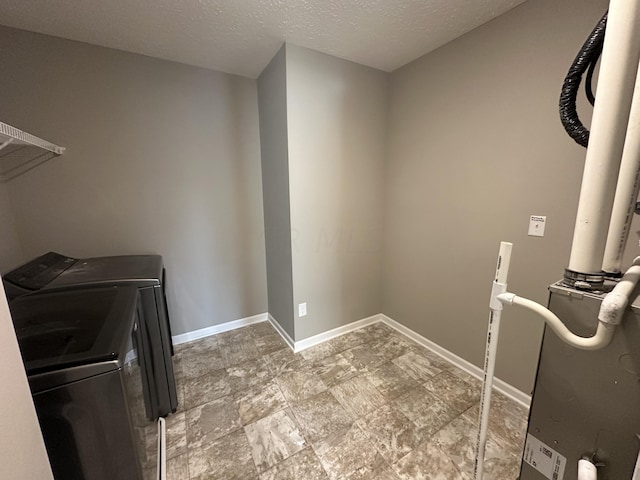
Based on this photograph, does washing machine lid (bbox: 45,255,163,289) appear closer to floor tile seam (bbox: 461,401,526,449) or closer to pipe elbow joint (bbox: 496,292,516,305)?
pipe elbow joint (bbox: 496,292,516,305)

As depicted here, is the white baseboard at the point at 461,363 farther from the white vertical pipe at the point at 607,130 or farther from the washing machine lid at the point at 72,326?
the washing machine lid at the point at 72,326

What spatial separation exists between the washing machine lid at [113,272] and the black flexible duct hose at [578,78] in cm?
199

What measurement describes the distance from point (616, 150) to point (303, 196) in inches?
64.4

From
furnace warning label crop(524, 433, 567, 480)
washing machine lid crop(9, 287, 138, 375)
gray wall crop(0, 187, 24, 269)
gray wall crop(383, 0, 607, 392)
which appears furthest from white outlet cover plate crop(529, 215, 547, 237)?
gray wall crop(0, 187, 24, 269)

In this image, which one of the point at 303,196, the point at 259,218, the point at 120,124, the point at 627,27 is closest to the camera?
the point at 627,27

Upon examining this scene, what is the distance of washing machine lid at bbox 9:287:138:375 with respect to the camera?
2.45ft

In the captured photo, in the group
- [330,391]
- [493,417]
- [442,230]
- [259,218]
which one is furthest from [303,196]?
[493,417]

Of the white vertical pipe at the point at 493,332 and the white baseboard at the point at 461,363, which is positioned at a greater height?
the white vertical pipe at the point at 493,332

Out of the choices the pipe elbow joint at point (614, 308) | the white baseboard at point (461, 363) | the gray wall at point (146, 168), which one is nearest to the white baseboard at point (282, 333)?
the gray wall at point (146, 168)

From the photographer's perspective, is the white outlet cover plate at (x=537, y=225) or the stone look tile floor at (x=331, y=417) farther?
the white outlet cover plate at (x=537, y=225)

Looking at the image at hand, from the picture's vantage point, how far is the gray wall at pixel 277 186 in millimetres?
1939

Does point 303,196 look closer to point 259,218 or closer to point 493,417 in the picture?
point 259,218

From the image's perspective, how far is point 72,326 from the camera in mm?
907

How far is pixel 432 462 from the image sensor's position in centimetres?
130
